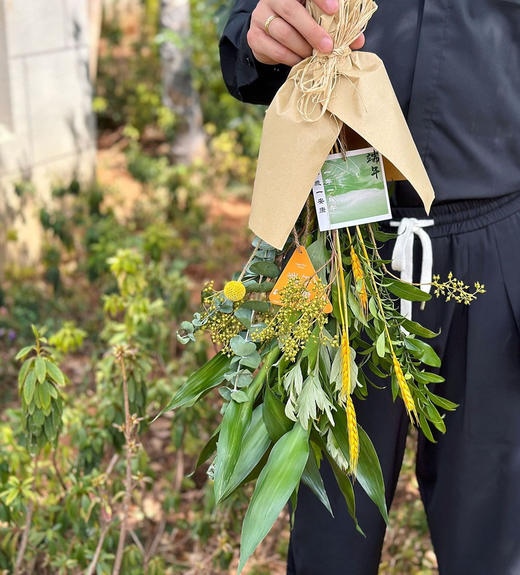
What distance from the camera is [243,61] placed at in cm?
148

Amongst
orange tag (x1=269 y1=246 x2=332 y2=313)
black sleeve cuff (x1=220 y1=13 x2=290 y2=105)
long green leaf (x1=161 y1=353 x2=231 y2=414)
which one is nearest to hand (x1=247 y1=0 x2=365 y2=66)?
black sleeve cuff (x1=220 y1=13 x2=290 y2=105)

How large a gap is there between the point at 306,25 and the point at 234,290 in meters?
0.41

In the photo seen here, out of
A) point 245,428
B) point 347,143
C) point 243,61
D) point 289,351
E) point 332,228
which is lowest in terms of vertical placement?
point 245,428

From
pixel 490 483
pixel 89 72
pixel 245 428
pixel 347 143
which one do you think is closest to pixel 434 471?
pixel 490 483

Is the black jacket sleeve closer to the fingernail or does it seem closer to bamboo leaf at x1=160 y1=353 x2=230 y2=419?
the fingernail

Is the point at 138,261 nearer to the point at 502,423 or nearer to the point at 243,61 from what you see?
the point at 243,61

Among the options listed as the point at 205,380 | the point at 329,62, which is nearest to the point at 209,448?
the point at 205,380

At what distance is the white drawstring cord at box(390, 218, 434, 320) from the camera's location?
1.46 meters

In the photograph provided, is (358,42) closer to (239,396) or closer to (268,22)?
(268,22)

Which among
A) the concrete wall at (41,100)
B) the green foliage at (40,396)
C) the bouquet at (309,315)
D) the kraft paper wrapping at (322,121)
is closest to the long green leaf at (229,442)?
the bouquet at (309,315)

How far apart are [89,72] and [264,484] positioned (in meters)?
3.87

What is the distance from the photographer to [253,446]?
4.21 feet

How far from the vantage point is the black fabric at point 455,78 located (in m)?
1.38

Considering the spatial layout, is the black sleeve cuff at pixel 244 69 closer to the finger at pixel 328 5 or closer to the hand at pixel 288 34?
the hand at pixel 288 34
